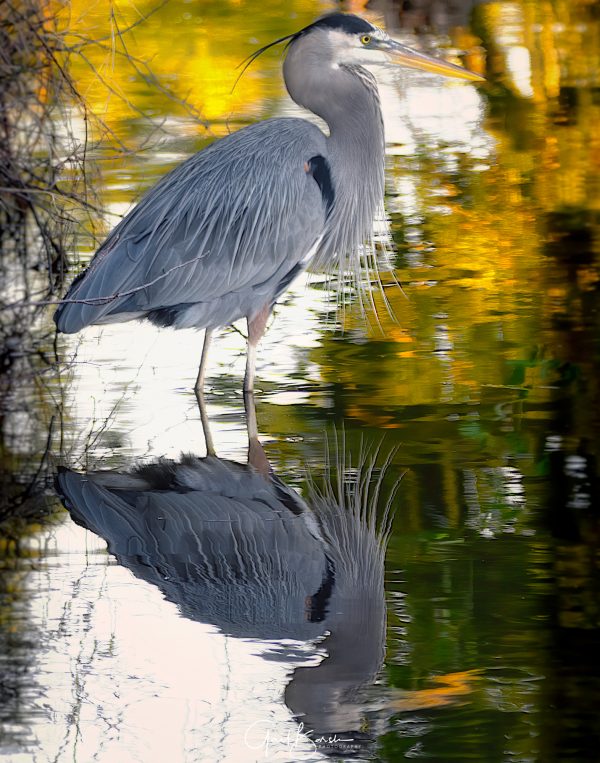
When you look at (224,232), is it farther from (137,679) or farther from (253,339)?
(137,679)

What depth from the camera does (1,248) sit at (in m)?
8.91

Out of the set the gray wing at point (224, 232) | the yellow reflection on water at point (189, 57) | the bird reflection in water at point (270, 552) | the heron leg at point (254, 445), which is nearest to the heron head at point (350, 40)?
the gray wing at point (224, 232)

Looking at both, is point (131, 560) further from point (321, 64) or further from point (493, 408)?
point (321, 64)

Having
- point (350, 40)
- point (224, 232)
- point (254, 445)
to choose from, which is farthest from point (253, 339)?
point (350, 40)

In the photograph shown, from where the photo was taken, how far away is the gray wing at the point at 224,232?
6809mm

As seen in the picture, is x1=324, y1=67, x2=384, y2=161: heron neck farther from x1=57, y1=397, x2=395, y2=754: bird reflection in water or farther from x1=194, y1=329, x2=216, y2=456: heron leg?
x1=57, y1=397, x2=395, y2=754: bird reflection in water

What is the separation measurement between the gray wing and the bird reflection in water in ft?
2.65

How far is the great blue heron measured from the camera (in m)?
6.80

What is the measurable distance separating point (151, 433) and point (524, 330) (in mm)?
1960

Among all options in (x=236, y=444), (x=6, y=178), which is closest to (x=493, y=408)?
(x=236, y=444)

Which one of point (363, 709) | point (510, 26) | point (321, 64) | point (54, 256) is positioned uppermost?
point (510, 26)

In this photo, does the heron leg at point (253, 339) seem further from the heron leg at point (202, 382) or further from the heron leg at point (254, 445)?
the heron leg at point (202, 382)

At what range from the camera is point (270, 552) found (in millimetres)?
5199

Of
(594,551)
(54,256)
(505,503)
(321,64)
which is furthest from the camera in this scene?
(54,256)
